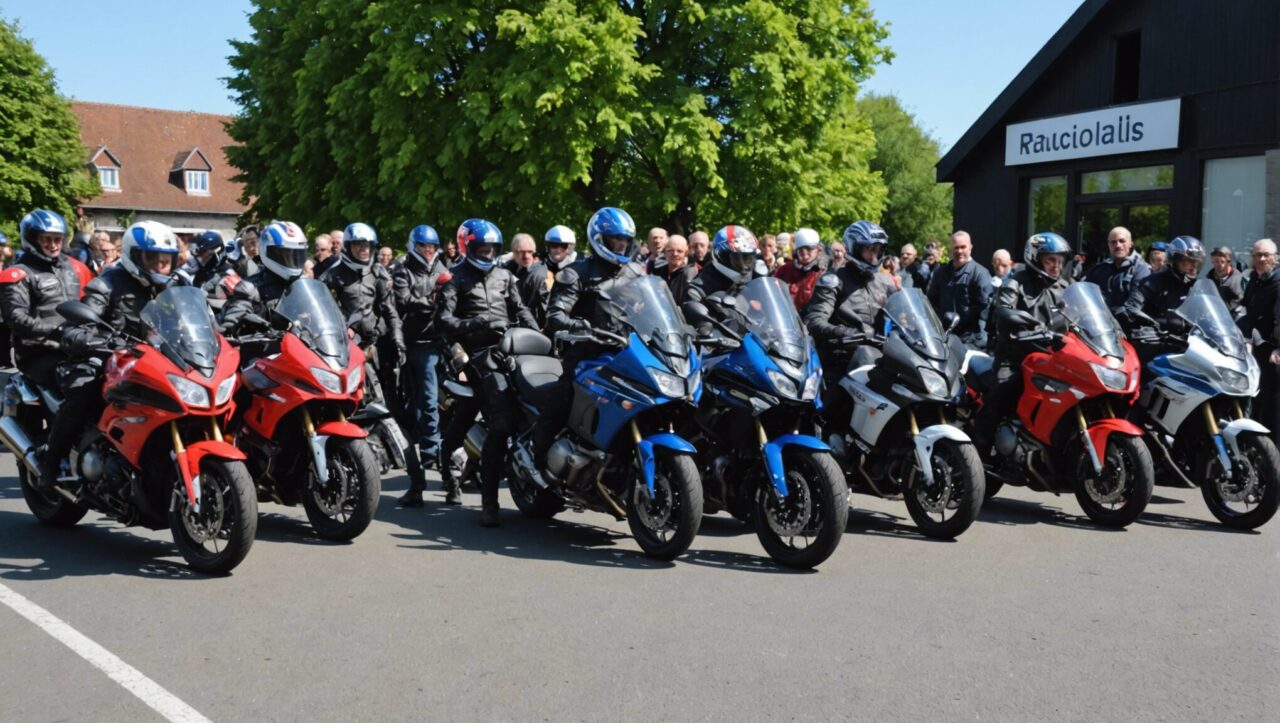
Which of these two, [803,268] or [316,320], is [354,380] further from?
[803,268]

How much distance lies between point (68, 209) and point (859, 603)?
152 feet

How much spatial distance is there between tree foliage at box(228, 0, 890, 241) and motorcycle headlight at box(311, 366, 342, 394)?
14535 millimetres

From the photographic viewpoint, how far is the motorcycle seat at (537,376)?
24.8 ft

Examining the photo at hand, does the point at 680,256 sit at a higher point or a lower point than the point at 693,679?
higher

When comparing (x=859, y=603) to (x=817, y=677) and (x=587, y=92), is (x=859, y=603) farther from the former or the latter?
(x=587, y=92)

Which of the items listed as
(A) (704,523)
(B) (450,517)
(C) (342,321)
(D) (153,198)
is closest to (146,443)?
(C) (342,321)

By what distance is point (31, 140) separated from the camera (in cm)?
4556

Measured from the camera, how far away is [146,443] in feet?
21.4

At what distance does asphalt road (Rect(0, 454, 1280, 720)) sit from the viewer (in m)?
4.50

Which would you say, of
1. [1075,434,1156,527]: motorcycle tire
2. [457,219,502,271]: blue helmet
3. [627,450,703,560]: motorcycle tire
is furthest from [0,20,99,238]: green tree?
[1075,434,1156,527]: motorcycle tire

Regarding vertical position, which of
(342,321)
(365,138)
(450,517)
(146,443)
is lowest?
(450,517)

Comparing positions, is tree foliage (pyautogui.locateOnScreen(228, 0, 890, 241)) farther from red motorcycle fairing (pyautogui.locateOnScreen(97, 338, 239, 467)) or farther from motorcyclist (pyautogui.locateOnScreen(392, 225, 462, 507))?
red motorcycle fairing (pyautogui.locateOnScreen(97, 338, 239, 467))

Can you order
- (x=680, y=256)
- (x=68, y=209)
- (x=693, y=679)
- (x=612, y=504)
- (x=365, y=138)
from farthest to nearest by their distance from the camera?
(x=68, y=209) → (x=365, y=138) → (x=680, y=256) → (x=612, y=504) → (x=693, y=679)

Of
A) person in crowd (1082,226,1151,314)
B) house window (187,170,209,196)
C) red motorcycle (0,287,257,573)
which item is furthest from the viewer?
house window (187,170,209,196)
